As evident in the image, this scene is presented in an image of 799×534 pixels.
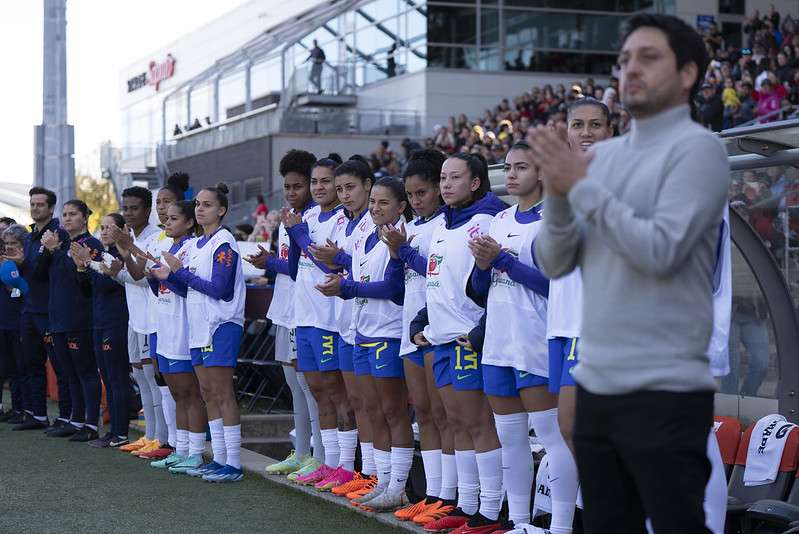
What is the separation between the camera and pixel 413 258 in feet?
19.4

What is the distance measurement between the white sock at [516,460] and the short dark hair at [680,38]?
263 cm

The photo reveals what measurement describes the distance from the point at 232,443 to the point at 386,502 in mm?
1660

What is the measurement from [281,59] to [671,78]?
95.5 ft

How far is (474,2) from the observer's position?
2881 centimetres

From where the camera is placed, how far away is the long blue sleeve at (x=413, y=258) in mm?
5902

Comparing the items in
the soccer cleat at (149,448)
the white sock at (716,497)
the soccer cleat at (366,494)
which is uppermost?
the white sock at (716,497)

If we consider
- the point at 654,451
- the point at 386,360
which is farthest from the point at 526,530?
the point at 654,451

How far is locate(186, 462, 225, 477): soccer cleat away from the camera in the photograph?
7.52m

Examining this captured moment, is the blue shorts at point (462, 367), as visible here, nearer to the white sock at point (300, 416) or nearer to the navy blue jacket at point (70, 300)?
the white sock at point (300, 416)

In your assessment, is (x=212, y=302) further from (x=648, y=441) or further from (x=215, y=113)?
(x=215, y=113)

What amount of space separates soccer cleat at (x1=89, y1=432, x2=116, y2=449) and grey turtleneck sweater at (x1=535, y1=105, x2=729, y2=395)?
278 inches

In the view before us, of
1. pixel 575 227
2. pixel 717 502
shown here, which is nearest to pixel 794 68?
pixel 717 502

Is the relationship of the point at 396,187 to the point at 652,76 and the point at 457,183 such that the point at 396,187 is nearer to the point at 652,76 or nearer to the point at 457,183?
the point at 457,183

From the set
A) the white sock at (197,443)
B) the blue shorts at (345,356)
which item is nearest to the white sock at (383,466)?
the blue shorts at (345,356)
